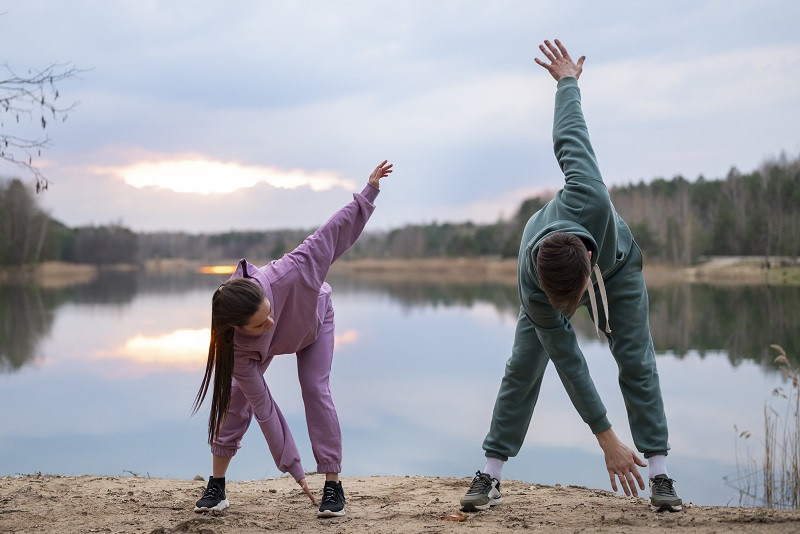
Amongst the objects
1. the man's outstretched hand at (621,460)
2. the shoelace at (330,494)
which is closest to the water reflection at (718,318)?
the man's outstretched hand at (621,460)

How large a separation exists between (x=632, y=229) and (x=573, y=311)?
39.3 meters

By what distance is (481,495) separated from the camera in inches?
133

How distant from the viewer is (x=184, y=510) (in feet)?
11.6

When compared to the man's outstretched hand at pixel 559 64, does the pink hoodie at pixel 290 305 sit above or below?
below

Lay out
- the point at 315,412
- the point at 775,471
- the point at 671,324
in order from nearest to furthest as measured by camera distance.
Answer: the point at 315,412 → the point at 775,471 → the point at 671,324

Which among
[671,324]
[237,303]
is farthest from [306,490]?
[671,324]

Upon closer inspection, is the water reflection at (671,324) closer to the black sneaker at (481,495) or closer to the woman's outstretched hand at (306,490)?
the black sneaker at (481,495)

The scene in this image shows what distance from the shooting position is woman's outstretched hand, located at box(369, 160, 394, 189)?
11.4ft

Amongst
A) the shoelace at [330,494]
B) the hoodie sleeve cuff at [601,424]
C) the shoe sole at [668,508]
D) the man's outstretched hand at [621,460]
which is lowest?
the shoelace at [330,494]

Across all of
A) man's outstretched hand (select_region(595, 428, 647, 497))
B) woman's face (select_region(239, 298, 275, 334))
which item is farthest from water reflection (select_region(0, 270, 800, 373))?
woman's face (select_region(239, 298, 275, 334))

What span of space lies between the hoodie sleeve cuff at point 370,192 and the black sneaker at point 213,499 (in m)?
1.48

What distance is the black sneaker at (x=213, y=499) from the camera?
3.47 m

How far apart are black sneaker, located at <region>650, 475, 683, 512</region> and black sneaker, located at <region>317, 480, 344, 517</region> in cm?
135

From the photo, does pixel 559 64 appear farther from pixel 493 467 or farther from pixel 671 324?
pixel 671 324
